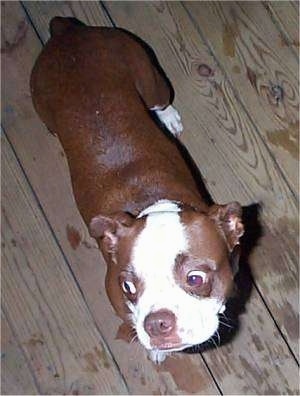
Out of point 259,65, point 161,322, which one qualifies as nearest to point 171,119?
point 259,65

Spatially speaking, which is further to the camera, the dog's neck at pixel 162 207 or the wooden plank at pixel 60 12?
the wooden plank at pixel 60 12

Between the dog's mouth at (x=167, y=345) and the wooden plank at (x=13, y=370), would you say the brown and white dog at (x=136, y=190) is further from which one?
the wooden plank at (x=13, y=370)

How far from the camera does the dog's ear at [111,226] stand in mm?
2467

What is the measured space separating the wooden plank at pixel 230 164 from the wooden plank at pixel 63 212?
0.46ft

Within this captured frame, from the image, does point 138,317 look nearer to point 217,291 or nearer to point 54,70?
point 217,291

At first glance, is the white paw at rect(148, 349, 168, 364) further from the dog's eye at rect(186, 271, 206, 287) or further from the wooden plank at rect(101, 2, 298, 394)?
the dog's eye at rect(186, 271, 206, 287)

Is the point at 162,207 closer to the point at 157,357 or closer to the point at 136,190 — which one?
the point at 136,190

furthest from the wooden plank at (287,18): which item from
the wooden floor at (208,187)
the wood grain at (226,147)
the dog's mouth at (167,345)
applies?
the dog's mouth at (167,345)

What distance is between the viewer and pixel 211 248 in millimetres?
2414

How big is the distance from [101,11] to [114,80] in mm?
553

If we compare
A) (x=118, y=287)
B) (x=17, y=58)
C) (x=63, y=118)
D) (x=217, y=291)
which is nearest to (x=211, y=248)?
(x=217, y=291)

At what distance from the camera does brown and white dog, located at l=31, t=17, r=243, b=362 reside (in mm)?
2340

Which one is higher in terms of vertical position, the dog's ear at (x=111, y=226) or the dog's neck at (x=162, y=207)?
the dog's ear at (x=111, y=226)

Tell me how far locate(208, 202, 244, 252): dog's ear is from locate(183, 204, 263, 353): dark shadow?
1.48 ft
